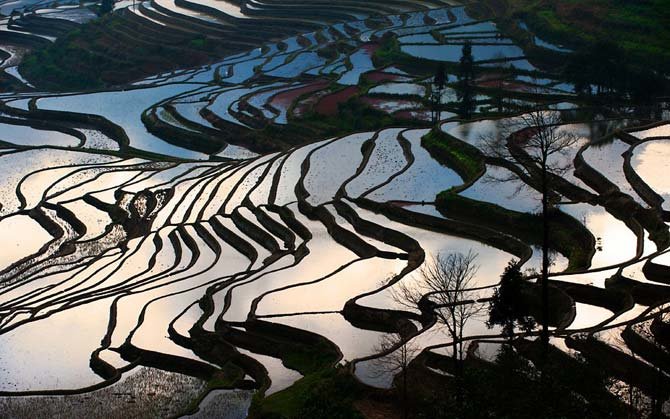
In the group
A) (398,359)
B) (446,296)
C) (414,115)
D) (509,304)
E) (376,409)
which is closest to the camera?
(376,409)

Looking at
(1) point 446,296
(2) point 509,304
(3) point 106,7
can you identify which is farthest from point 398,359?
(3) point 106,7

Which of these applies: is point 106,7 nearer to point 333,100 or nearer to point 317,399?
point 333,100

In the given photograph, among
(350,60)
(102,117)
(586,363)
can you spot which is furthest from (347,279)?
(350,60)

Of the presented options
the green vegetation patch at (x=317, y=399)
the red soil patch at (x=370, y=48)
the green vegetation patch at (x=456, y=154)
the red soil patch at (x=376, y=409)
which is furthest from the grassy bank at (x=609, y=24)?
the red soil patch at (x=376, y=409)

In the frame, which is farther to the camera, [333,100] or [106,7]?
[106,7]

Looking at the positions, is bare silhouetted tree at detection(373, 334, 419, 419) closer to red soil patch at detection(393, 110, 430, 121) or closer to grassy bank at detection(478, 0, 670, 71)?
red soil patch at detection(393, 110, 430, 121)

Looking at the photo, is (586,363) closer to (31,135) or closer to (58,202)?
(58,202)
